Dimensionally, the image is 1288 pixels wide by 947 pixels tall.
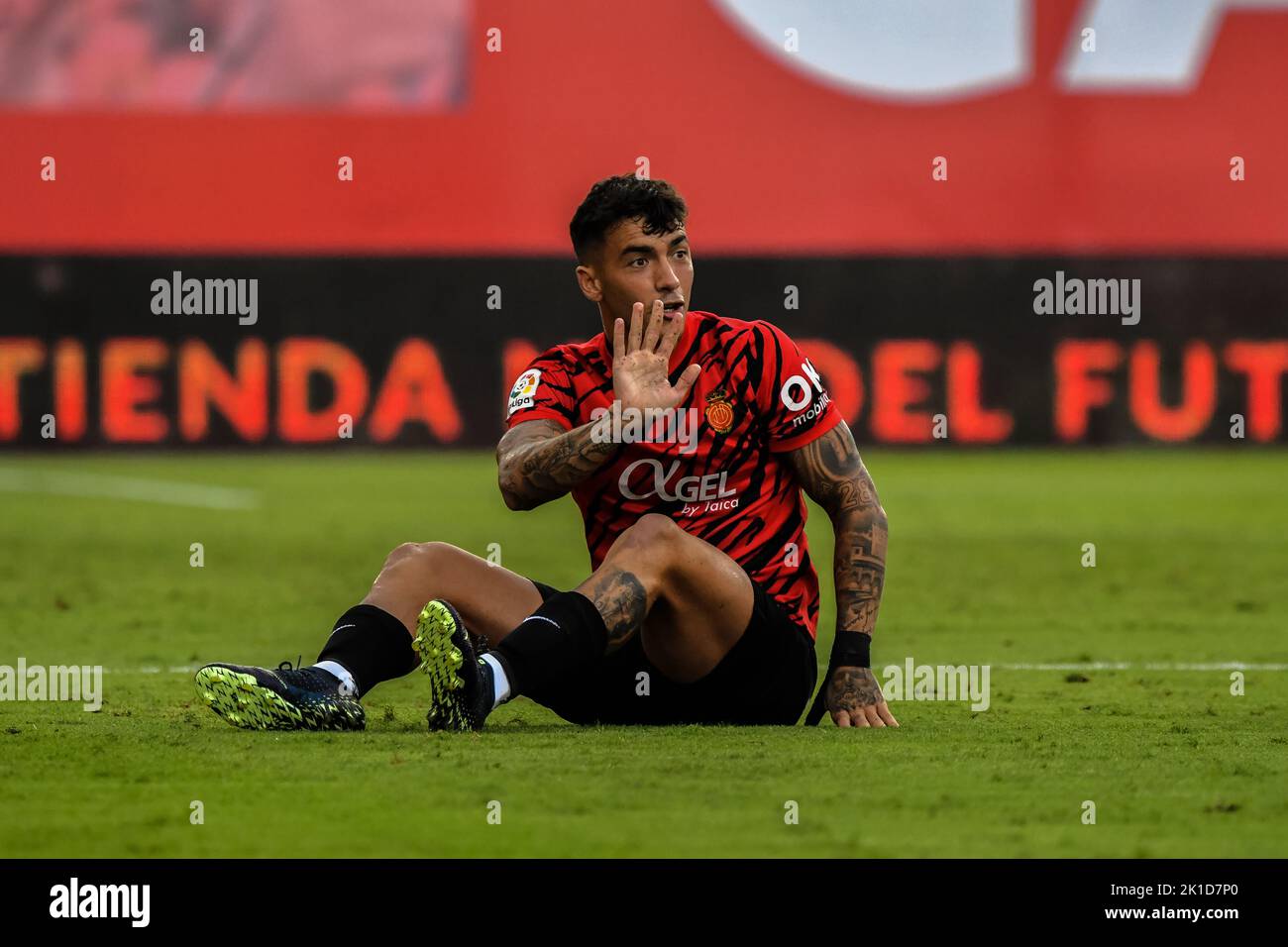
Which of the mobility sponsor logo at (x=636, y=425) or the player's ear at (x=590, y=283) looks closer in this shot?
the mobility sponsor logo at (x=636, y=425)

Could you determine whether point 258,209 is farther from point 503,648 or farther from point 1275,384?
point 503,648

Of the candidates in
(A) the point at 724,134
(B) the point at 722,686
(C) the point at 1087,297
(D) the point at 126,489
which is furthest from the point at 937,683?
(A) the point at 724,134

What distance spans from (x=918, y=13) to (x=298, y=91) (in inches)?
244

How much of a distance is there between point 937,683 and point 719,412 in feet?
7.08

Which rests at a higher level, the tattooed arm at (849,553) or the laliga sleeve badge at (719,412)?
the laliga sleeve badge at (719,412)

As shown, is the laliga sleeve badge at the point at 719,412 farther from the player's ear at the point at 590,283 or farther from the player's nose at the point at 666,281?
the player's ear at the point at 590,283

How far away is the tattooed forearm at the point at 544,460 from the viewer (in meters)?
5.48

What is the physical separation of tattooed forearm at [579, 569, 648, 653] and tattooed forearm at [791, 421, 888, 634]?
2.14 feet

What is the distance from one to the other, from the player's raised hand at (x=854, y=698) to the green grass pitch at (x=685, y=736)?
0.17 feet

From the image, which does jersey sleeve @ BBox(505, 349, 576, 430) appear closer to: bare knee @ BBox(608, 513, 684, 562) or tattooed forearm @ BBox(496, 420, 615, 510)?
tattooed forearm @ BBox(496, 420, 615, 510)
